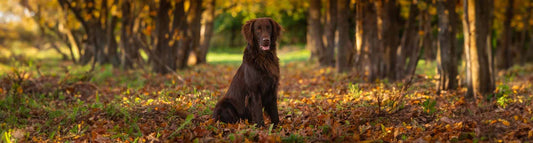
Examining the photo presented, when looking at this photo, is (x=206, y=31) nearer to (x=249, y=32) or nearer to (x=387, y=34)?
(x=387, y=34)

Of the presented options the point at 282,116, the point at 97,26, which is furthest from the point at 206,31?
the point at 282,116

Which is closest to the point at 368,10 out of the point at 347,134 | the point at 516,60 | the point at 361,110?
the point at 361,110

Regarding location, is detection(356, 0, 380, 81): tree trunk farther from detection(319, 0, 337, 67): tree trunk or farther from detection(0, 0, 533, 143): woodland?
detection(319, 0, 337, 67): tree trunk

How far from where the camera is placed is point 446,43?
402 inches

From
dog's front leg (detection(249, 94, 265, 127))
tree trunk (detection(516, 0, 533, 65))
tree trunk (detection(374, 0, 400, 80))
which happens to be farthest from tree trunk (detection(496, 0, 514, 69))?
dog's front leg (detection(249, 94, 265, 127))

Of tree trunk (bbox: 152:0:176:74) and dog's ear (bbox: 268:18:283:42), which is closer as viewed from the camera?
dog's ear (bbox: 268:18:283:42)

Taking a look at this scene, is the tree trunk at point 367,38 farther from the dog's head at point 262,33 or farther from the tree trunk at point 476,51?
the dog's head at point 262,33

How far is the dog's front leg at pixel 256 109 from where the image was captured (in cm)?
590

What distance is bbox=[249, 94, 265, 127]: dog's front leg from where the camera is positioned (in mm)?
5898

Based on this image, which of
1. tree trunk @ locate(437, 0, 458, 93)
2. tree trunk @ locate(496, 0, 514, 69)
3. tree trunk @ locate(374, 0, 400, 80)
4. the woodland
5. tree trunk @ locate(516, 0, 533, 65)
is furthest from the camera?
tree trunk @ locate(516, 0, 533, 65)

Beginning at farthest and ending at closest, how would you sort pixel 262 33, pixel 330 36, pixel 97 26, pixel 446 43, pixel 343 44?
pixel 97 26 → pixel 330 36 → pixel 343 44 → pixel 446 43 → pixel 262 33

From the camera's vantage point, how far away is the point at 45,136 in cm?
657

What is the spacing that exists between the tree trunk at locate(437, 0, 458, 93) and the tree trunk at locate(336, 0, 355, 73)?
551cm

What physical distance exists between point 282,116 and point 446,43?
190 inches
